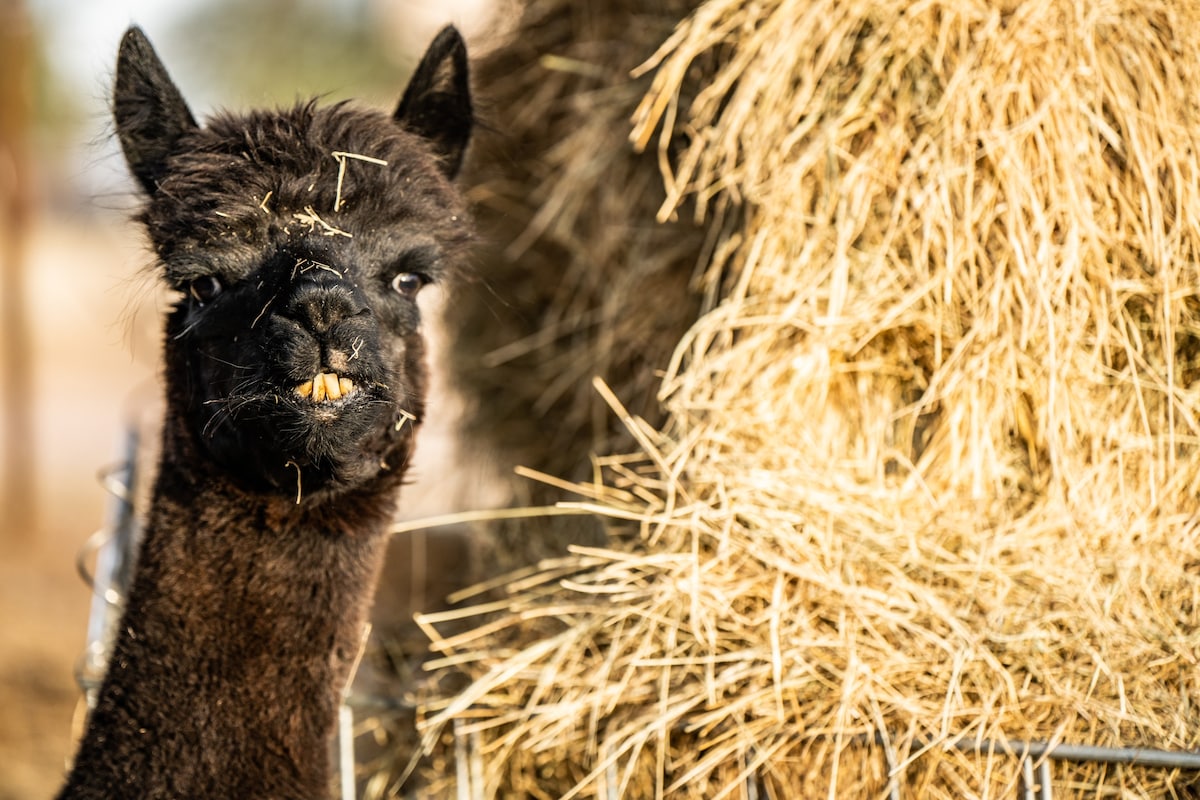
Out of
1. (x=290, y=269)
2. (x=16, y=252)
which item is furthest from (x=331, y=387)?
(x=16, y=252)

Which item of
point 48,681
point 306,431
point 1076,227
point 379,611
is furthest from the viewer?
point 48,681

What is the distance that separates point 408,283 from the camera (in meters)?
2.85

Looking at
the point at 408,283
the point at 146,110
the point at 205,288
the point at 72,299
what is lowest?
the point at 72,299

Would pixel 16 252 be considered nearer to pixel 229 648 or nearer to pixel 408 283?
pixel 408 283

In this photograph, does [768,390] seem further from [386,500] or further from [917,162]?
[386,500]

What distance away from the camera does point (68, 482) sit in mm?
13172

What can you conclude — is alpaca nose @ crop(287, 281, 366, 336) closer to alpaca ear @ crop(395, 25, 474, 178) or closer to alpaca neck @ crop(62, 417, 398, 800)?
alpaca neck @ crop(62, 417, 398, 800)

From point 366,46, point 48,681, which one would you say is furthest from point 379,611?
point 366,46

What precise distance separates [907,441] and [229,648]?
2.22m

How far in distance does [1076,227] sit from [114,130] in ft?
9.37

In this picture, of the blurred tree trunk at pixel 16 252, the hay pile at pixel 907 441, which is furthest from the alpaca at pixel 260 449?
the blurred tree trunk at pixel 16 252

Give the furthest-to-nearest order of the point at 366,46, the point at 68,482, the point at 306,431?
the point at 366,46 → the point at 68,482 → the point at 306,431

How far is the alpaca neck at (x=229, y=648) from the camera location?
2.55 m

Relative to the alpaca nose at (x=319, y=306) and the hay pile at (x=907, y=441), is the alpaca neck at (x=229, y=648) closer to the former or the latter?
the alpaca nose at (x=319, y=306)
